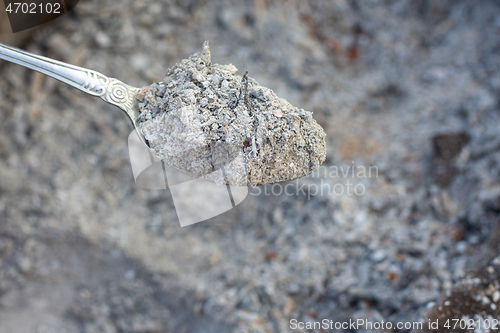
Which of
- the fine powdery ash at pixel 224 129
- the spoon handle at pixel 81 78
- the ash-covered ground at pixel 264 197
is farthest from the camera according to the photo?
the ash-covered ground at pixel 264 197

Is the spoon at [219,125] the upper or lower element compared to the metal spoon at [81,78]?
lower

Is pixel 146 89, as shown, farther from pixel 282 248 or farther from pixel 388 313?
pixel 388 313
